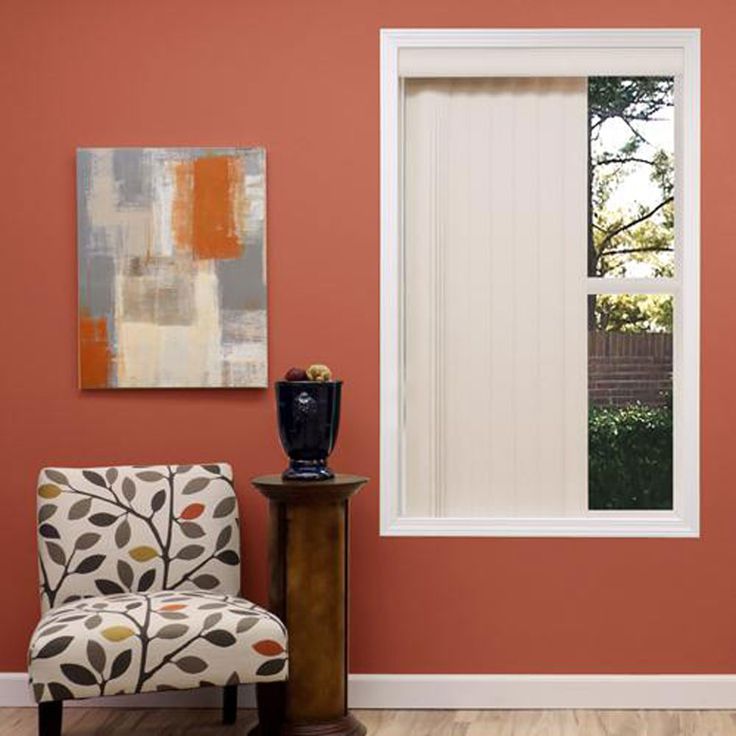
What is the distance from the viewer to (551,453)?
178 inches

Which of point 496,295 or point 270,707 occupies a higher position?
point 496,295

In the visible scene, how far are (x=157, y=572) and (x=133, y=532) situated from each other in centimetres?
14

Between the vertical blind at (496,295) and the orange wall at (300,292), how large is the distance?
19cm

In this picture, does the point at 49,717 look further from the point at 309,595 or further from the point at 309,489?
the point at 309,489

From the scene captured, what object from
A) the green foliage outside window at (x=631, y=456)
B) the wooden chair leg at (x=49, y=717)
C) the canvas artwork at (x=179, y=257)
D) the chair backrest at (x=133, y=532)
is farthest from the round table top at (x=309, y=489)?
the green foliage outside window at (x=631, y=456)

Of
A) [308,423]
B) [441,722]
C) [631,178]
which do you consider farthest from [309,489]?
[631,178]

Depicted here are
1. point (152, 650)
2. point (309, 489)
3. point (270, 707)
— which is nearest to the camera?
point (152, 650)

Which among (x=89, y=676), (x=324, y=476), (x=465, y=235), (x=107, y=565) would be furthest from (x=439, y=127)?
(x=89, y=676)

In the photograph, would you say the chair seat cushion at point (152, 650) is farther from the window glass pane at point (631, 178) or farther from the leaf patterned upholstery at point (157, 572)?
the window glass pane at point (631, 178)

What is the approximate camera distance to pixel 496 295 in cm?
452

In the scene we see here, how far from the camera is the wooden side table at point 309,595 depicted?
3965mm

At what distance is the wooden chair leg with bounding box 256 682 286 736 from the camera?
383 centimetres

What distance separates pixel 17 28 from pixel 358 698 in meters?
2.40

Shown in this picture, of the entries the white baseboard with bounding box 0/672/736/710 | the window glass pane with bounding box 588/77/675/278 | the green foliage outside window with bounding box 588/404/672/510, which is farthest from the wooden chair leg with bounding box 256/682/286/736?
the window glass pane with bounding box 588/77/675/278
